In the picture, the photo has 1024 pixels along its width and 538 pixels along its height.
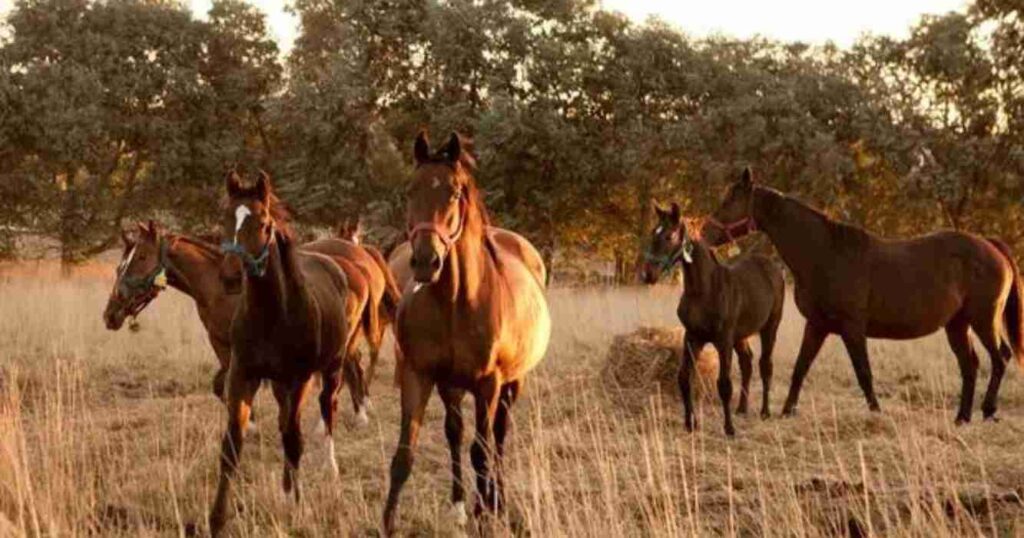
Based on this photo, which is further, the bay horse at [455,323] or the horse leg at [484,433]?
the horse leg at [484,433]

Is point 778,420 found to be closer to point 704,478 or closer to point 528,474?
point 704,478

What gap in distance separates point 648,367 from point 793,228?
191 centimetres

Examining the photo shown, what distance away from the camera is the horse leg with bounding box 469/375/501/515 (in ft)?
17.3

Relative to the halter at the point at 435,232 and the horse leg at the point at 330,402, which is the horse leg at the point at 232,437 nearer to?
the horse leg at the point at 330,402

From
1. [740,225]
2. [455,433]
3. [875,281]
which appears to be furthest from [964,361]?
[455,433]

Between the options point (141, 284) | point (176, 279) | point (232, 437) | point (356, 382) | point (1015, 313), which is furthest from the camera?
point (1015, 313)

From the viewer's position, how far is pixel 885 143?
23516mm

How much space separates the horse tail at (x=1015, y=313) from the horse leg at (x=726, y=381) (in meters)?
3.02

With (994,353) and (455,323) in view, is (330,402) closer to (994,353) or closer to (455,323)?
(455,323)

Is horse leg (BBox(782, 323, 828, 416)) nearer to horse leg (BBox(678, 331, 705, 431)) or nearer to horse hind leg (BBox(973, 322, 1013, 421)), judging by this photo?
horse leg (BBox(678, 331, 705, 431))

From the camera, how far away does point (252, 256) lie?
543 centimetres

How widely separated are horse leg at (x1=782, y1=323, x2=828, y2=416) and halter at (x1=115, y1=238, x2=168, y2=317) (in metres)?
5.44

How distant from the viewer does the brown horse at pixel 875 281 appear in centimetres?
924

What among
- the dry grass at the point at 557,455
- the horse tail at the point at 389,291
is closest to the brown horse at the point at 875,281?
the dry grass at the point at 557,455
